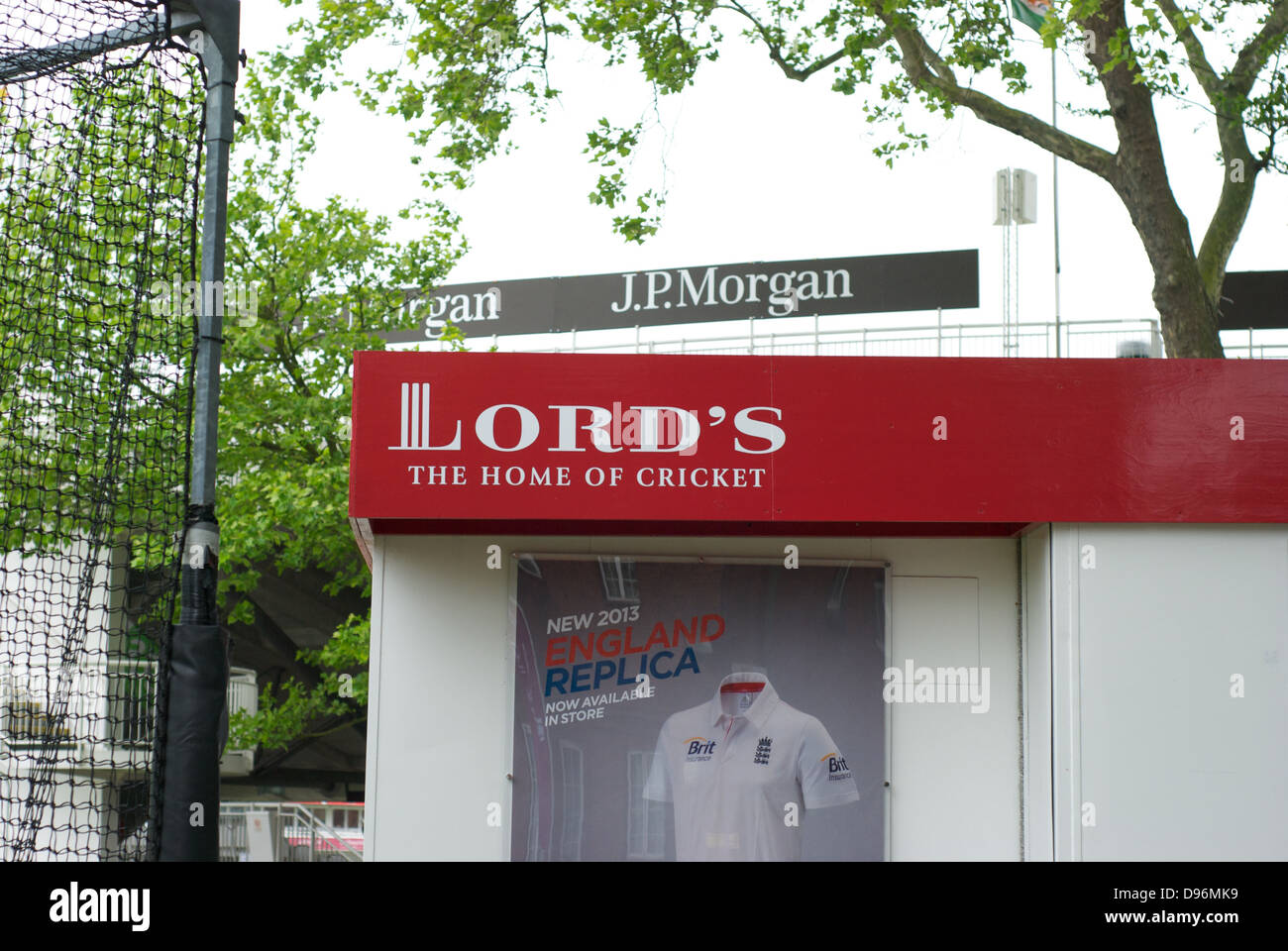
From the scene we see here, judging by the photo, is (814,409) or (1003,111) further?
(1003,111)

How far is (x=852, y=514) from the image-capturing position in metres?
6.21

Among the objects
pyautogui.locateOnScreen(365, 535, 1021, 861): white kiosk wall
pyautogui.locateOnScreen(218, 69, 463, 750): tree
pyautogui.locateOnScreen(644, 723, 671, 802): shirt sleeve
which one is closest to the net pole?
pyautogui.locateOnScreen(365, 535, 1021, 861): white kiosk wall

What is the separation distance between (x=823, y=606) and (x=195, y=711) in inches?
125

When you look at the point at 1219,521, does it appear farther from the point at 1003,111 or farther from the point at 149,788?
the point at 1003,111

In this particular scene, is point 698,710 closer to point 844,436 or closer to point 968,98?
point 844,436

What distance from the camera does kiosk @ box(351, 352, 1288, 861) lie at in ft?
20.1

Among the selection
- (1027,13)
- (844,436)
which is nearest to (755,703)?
(844,436)

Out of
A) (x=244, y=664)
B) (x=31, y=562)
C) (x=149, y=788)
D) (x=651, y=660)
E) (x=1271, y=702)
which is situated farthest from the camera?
(x=244, y=664)

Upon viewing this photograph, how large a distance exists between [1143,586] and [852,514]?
141cm

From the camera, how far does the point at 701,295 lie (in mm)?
24625

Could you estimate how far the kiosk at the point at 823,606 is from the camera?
612 cm

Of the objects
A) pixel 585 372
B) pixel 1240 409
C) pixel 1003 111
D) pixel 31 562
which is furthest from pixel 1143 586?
pixel 31 562

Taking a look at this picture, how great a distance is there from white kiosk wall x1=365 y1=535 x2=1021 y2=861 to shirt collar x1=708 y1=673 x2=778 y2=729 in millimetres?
627

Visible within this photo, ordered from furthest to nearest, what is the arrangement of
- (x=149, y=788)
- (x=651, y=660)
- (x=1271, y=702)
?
(x=651, y=660)
(x=1271, y=702)
(x=149, y=788)
